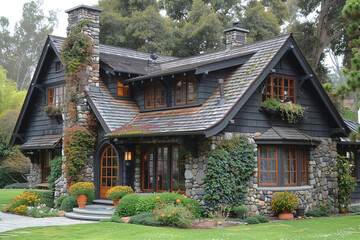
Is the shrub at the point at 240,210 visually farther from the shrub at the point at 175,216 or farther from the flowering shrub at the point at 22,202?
the flowering shrub at the point at 22,202

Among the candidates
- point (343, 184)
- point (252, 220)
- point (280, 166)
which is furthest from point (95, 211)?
point (343, 184)

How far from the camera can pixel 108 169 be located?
63.1 ft

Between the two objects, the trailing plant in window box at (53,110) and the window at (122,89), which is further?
the trailing plant in window box at (53,110)

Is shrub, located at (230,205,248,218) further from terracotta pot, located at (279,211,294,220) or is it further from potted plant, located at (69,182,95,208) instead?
potted plant, located at (69,182,95,208)

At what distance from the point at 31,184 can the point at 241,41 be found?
13053 millimetres

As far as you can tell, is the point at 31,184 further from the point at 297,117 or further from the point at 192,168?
the point at 297,117

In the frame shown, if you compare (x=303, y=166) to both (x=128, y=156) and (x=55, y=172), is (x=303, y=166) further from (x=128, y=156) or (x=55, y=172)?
(x=55, y=172)

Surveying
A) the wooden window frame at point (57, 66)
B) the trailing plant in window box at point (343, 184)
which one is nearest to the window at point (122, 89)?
the wooden window frame at point (57, 66)

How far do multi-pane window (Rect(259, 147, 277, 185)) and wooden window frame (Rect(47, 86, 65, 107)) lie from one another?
10.1 m

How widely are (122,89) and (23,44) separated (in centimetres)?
4337

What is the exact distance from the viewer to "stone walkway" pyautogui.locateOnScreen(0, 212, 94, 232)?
569 inches

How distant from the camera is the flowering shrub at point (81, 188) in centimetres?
1786

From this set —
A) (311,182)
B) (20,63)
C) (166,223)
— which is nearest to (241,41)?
(311,182)

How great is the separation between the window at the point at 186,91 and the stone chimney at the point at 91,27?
363cm
